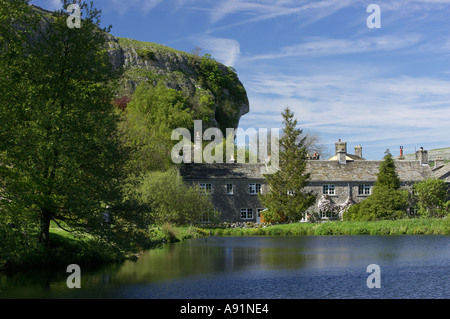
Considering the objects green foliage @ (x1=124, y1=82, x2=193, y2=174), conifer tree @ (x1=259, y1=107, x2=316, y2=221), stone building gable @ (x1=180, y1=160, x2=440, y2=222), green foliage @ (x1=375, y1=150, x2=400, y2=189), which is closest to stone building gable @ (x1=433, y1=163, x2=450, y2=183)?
stone building gable @ (x1=180, y1=160, x2=440, y2=222)

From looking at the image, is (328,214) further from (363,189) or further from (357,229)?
(357,229)

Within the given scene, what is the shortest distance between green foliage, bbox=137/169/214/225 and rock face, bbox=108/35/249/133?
1438 inches

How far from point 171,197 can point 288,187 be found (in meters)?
14.7

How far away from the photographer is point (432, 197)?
52219 millimetres

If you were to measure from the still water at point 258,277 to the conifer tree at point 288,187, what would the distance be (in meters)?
24.7

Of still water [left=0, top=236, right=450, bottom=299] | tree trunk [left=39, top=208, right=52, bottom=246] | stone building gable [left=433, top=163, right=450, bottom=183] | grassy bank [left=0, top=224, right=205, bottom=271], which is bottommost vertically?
still water [left=0, top=236, right=450, bottom=299]

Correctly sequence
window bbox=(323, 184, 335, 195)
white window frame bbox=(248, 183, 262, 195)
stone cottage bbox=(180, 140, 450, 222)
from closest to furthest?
stone cottage bbox=(180, 140, 450, 222) → white window frame bbox=(248, 183, 262, 195) → window bbox=(323, 184, 335, 195)

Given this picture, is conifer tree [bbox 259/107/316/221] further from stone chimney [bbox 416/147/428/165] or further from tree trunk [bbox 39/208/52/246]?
tree trunk [bbox 39/208/52/246]

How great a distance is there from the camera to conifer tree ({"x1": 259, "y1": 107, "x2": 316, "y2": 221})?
54000mm

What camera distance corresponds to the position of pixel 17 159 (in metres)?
19.5
